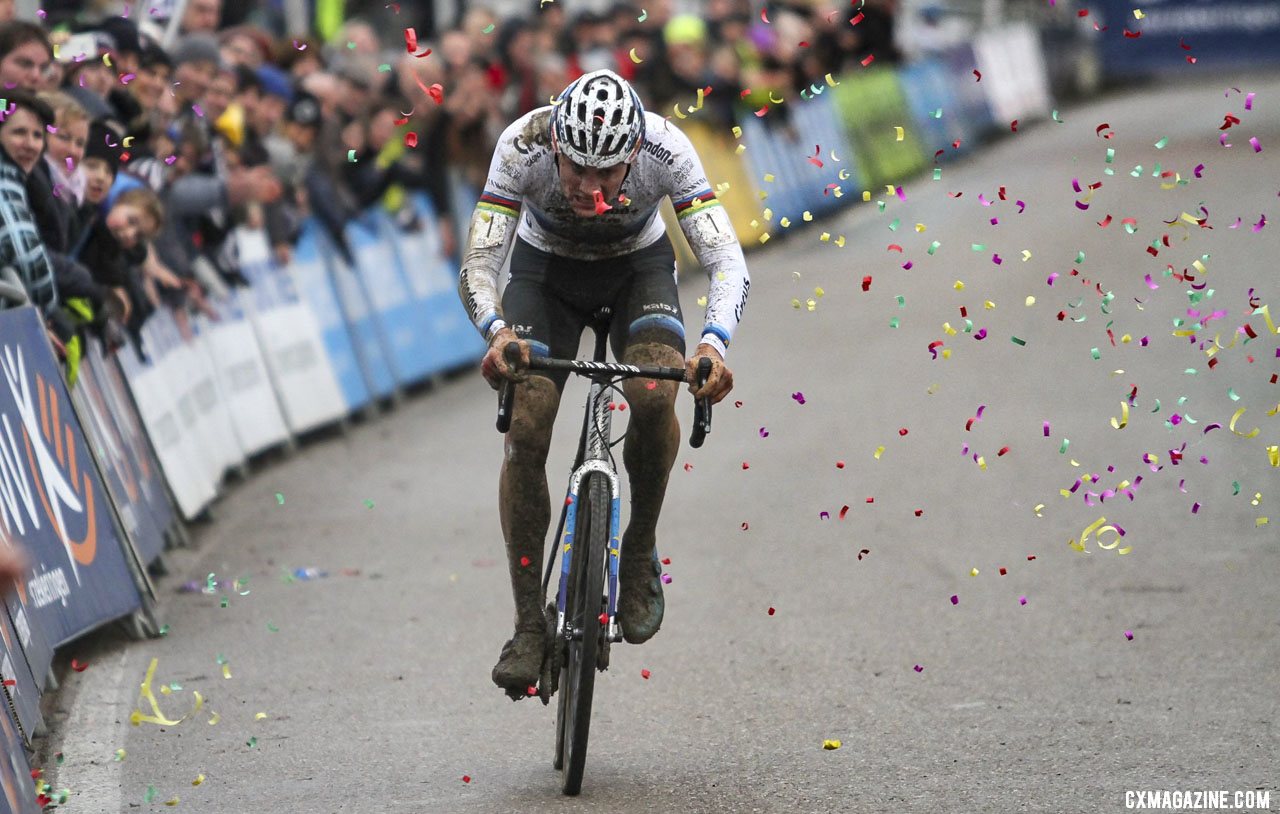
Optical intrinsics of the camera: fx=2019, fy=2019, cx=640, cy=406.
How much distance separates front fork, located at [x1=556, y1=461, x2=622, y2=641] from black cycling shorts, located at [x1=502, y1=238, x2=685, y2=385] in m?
0.50

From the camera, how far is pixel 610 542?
6.32 meters

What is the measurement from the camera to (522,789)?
20.7 feet

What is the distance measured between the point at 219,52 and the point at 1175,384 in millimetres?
7008

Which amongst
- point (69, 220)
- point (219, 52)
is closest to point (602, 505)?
point (69, 220)

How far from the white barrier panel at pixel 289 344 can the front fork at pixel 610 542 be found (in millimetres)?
7212

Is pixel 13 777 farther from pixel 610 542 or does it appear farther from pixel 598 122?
pixel 598 122

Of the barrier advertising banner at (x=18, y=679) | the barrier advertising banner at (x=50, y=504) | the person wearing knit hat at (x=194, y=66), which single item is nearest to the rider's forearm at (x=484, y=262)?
the barrier advertising banner at (x=18, y=679)

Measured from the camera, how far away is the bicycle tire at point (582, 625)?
606 centimetres

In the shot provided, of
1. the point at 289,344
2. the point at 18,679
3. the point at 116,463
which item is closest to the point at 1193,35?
the point at 289,344

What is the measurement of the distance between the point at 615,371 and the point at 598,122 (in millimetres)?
756

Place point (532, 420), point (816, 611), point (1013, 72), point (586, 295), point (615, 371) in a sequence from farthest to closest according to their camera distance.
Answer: point (1013, 72) → point (816, 611) → point (586, 295) → point (532, 420) → point (615, 371)

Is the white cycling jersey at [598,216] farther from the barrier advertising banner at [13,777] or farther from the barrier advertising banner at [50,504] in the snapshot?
the barrier advertising banner at [50,504]

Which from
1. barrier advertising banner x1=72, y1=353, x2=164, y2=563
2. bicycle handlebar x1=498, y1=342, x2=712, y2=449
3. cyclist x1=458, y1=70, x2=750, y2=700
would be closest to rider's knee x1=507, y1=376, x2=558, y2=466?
cyclist x1=458, y1=70, x2=750, y2=700

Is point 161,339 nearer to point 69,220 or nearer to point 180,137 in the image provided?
point 180,137
